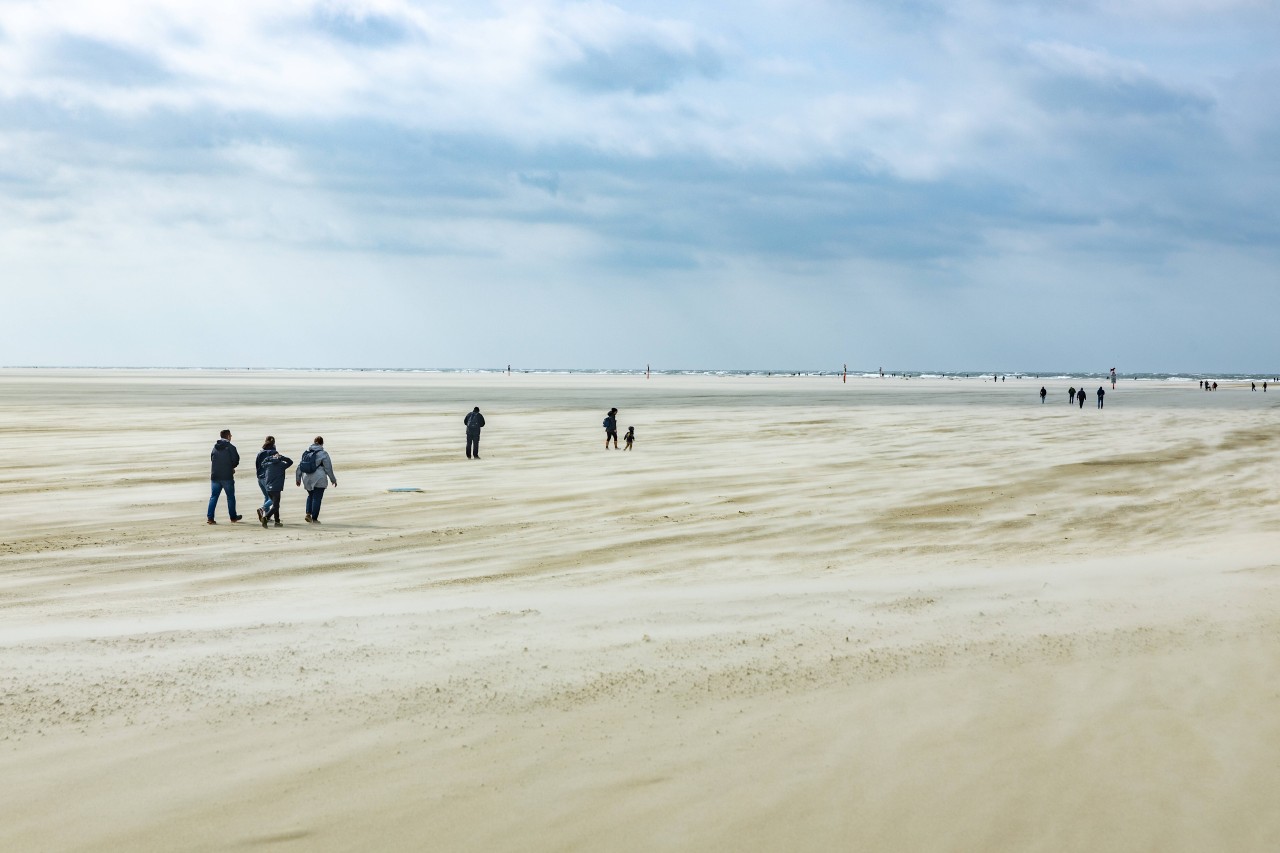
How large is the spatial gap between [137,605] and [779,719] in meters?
8.04

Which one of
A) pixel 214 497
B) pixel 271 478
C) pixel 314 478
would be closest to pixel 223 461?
pixel 214 497

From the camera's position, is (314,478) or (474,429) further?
(474,429)

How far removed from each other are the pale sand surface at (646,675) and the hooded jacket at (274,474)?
923mm

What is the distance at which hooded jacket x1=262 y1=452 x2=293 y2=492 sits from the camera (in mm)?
18875

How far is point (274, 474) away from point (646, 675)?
11951 mm

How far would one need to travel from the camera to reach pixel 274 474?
18.9m

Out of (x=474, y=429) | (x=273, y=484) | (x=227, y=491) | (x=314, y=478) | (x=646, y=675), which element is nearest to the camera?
(x=646, y=675)

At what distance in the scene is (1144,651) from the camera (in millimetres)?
9688

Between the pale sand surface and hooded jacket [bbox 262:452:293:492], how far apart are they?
0.92 meters

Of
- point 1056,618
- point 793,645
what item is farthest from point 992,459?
point 793,645

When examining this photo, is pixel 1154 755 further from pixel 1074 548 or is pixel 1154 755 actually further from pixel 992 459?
pixel 992 459

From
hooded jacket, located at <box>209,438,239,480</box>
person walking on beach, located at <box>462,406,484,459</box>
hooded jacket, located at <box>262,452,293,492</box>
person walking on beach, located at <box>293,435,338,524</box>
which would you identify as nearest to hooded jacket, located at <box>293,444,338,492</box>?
person walking on beach, located at <box>293,435,338,524</box>

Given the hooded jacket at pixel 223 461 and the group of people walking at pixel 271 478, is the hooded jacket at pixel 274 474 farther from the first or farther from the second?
the hooded jacket at pixel 223 461

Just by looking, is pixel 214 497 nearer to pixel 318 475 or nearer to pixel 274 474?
pixel 274 474
